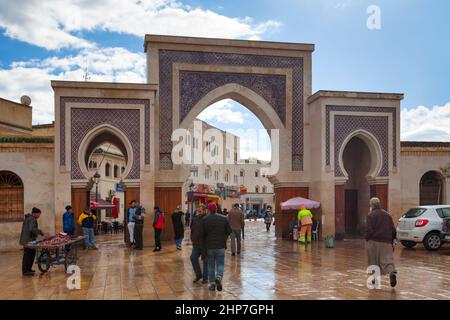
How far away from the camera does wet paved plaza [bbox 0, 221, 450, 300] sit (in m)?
9.45

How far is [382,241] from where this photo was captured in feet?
32.4

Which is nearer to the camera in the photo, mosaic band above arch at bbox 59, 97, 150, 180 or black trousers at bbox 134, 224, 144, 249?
black trousers at bbox 134, 224, 144, 249

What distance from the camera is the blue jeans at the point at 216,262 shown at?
9.57m

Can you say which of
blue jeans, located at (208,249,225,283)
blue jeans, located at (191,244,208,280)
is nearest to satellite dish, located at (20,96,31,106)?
blue jeans, located at (191,244,208,280)

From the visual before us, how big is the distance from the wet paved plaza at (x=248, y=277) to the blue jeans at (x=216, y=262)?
0.30m

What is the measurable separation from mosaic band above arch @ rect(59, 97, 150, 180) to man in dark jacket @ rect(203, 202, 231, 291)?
10.1 meters

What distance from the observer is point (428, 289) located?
32.0 ft

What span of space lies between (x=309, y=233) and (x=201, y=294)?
11172 millimetres

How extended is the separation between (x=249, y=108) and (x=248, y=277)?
12211 mm

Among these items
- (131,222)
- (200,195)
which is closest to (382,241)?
(131,222)

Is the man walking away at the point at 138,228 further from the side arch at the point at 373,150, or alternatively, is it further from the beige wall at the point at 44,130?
the beige wall at the point at 44,130

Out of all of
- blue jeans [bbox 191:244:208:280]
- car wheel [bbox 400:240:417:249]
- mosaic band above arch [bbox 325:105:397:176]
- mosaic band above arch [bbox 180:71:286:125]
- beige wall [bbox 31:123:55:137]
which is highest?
mosaic band above arch [bbox 180:71:286:125]

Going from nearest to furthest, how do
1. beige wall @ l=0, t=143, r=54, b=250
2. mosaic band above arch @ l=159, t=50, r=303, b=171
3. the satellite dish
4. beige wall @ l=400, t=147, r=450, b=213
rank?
1. beige wall @ l=0, t=143, r=54, b=250
2. mosaic band above arch @ l=159, t=50, r=303, b=171
3. beige wall @ l=400, t=147, r=450, b=213
4. the satellite dish

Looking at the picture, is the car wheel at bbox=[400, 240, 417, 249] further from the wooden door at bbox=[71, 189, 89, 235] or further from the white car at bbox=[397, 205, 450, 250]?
the wooden door at bbox=[71, 189, 89, 235]
